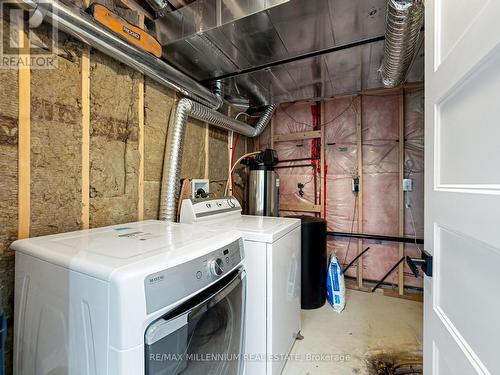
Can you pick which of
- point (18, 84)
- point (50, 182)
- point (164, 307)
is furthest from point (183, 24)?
point (164, 307)

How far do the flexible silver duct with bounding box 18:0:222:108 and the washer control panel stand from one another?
4.02ft

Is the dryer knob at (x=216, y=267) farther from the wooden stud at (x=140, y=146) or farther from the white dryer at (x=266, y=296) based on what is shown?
the wooden stud at (x=140, y=146)

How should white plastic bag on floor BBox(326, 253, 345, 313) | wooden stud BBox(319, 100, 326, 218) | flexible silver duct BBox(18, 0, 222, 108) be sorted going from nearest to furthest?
flexible silver duct BBox(18, 0, 222, 108) → white plastic bag on floor BBox(326, 253, 345, 313) → wooden stud BBox(319, 100, 326, 218)

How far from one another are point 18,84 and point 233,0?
117 cm

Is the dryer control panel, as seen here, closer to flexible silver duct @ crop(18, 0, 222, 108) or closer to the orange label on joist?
flexible silver duct @ crop(18, 0, 222, 108)

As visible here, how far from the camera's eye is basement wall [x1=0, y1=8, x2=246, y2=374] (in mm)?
1028

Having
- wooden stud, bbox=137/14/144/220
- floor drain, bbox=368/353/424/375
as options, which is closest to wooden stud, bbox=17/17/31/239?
wooden stud, bbox=137/14/144/220

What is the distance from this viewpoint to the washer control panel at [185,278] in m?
0.67

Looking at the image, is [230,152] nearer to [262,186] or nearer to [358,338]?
[262,186]

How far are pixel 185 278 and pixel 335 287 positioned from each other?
2100 millimetres

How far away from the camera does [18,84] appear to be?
3.43 ft

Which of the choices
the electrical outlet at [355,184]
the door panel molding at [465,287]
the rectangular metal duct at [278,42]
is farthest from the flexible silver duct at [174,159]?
the electrical outlet at [355,184]

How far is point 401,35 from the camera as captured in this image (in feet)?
4.47

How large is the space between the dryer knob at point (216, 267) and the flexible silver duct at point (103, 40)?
126 cm
